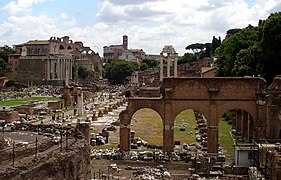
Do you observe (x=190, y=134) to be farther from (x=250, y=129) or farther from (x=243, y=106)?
(x=243, y=106)

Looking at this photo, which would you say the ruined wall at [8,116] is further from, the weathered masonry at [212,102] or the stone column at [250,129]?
the stone column at [250,129]

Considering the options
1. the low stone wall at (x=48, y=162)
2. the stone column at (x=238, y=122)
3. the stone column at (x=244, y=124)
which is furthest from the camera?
the stone column at (x=238, y=122)

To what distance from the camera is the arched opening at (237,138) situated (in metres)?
28.7

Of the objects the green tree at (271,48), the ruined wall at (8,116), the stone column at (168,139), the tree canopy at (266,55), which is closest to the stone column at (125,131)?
the stone column at (168,139)

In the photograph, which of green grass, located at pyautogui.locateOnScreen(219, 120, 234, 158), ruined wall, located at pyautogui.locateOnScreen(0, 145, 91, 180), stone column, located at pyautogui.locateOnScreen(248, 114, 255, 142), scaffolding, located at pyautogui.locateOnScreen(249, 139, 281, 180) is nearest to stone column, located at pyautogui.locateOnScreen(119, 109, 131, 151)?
green grass, located at pyautogui.locateOnScreen(219, 120, 234, 158)

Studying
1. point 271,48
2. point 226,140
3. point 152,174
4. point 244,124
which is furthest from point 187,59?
point 152,174

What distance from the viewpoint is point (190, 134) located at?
4331cm

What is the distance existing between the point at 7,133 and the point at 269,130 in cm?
1751

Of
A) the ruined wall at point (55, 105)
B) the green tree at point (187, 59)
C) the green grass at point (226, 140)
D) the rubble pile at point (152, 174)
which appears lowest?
the rubble pile at point (152, 174)

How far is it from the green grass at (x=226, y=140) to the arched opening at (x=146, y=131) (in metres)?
5.09

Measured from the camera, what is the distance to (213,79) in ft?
108

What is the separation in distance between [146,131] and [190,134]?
4.61 meters

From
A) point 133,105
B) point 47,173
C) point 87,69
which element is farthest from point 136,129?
point 87,69

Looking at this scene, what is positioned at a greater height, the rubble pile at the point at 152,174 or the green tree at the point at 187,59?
the green tree at the point at 187,59
